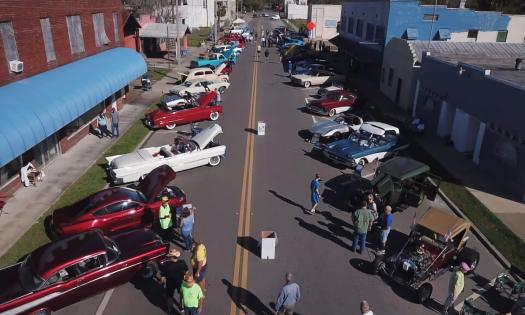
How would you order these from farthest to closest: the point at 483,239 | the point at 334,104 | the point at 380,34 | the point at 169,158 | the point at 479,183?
the point at 380,34
the point at 334,104
the point at 479,183
the point at 169,158
the point at 483,239

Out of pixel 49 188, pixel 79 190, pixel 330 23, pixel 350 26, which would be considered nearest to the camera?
pixel 79 190

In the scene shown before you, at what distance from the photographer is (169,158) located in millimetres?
17234

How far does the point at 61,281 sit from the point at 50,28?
43.6 ft

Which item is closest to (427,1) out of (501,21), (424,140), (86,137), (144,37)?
(501,21)

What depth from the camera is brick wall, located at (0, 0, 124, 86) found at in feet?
51.0

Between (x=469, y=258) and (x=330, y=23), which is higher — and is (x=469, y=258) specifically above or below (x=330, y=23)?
below

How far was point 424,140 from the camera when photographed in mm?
22422

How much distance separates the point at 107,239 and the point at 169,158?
262 inches

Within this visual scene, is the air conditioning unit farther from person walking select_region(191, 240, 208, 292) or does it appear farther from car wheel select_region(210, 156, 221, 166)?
person walking select_region(191, 240, 208, 292)

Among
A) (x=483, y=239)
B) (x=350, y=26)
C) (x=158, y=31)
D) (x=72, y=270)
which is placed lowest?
(x=483, y=239)

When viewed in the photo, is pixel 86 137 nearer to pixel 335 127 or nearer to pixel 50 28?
pixel 50 28

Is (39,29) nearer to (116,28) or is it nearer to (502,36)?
(116,28)

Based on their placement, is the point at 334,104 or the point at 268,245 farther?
the point at 334,104

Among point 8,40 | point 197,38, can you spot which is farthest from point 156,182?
point 197,38
